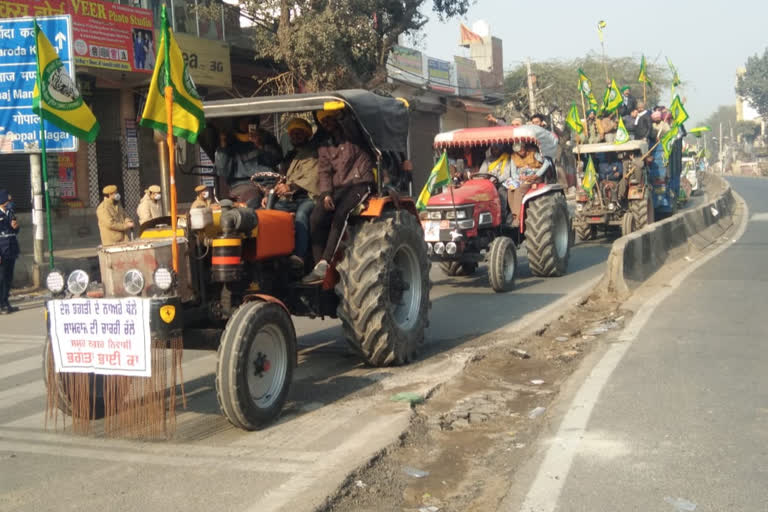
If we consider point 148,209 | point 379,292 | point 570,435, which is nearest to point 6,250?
point 148,209

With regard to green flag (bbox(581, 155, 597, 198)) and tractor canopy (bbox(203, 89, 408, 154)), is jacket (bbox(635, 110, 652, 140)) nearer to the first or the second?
green flag (bbox(581, 155, 597, 198))

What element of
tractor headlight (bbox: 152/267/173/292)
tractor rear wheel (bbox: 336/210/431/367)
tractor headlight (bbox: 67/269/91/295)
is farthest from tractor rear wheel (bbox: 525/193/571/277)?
tractor headlight (bbox: 67/269/91/295)

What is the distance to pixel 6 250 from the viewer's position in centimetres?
1285

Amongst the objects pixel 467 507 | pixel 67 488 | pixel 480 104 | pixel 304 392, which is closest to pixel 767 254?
pixel 304 392

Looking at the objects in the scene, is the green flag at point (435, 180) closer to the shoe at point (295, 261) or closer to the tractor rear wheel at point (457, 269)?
the tractor rear wheel at point (457, 269)

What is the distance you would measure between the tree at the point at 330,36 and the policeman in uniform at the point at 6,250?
8929 mm

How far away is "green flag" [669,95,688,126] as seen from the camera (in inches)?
830

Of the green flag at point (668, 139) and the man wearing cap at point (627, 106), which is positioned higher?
the man wearing cap at point (627, 106)

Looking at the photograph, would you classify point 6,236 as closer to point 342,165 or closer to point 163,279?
point 342,165

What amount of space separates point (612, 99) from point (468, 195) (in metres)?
8.96

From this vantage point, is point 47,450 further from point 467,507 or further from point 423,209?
point 423,209

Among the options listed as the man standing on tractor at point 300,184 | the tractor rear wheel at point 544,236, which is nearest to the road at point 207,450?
the man standing on tractor at point 300,184

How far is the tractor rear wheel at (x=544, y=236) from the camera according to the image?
525 inches

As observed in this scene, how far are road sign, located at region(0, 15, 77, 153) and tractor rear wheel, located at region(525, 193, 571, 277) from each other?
7888mm
